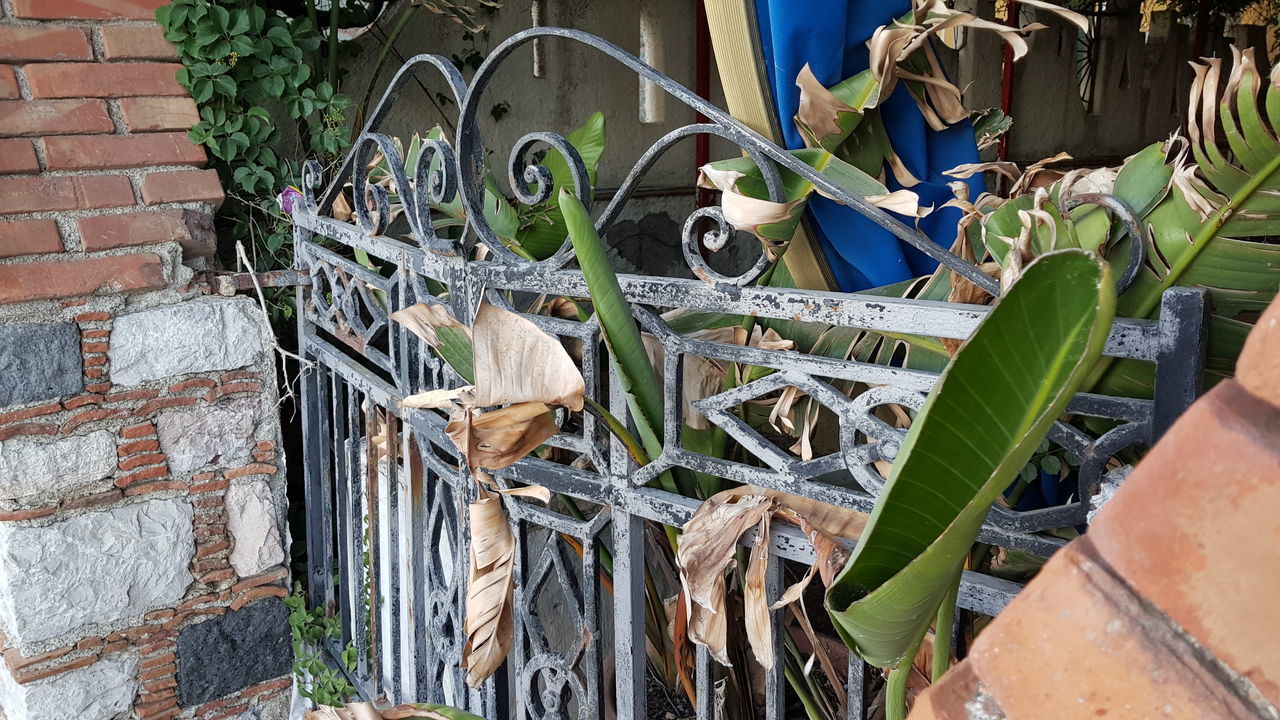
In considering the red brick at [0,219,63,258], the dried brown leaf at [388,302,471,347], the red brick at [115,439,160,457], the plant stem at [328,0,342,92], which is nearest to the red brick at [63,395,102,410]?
the red brick at [115,439,160,457]

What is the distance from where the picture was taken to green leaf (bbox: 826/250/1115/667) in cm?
57

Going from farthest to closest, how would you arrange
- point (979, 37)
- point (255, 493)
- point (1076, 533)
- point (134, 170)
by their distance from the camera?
1. point (979, 37)
2. point (255, 493)
3. point (134, 170)
4. point (1076, 533)

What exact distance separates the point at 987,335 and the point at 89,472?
226 cm

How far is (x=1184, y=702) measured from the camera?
15.3 inches

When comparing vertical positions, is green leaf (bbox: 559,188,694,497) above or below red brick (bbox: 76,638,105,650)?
above

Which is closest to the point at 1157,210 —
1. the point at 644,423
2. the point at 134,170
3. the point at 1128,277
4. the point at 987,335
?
the point at 1128,277

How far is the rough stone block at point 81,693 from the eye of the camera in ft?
7.43

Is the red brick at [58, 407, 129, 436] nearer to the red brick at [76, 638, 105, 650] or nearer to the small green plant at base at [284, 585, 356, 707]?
the red brick at [76, 638, 105, 650]

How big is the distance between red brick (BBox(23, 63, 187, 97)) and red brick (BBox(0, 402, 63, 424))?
0.70m

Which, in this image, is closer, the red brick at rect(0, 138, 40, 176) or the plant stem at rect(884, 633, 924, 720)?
the plant stem at rect(884, 633, 924, 720)

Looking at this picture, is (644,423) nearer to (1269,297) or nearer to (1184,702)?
(1269,297)

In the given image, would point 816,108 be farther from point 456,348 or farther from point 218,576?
point 218,576

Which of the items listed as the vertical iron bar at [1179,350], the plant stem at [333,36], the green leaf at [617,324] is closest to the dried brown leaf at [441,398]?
the green leaf at [617,324]

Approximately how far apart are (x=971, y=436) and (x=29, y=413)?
7.29 ft
